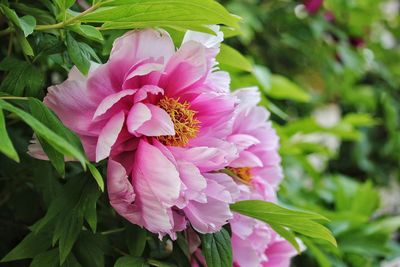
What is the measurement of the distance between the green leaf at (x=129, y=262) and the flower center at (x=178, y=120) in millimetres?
77

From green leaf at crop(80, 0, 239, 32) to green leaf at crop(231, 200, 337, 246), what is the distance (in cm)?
12

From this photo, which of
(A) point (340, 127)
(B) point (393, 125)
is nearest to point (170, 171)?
(A) point (340, 127)

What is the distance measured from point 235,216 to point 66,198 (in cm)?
12

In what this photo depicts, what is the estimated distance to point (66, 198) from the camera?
386 mm

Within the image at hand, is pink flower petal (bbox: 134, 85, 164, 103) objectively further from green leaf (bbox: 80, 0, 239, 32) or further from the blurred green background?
the blurred green background

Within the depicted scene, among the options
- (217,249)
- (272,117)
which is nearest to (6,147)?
(217,249)

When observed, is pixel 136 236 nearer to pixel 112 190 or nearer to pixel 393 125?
pixel 112 190

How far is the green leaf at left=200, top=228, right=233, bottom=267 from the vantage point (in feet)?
1.32

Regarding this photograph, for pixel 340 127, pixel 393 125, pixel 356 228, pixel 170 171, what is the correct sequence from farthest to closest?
1. pixel 393 125
2. pixel 340 127
3. pixel 356 228
4. pixel 170 171

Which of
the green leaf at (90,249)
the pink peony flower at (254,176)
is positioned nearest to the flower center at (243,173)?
the pink peony flower at (254,176)

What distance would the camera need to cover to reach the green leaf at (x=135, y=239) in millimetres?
404

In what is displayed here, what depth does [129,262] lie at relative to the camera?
1.30 ft

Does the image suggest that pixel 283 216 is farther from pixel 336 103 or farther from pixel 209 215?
pixel 336 103

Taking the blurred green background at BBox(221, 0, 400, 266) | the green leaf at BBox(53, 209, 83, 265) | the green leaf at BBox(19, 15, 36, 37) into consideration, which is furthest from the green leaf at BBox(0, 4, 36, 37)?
the blurred green background at BBox(221, 0, 400, 266)
